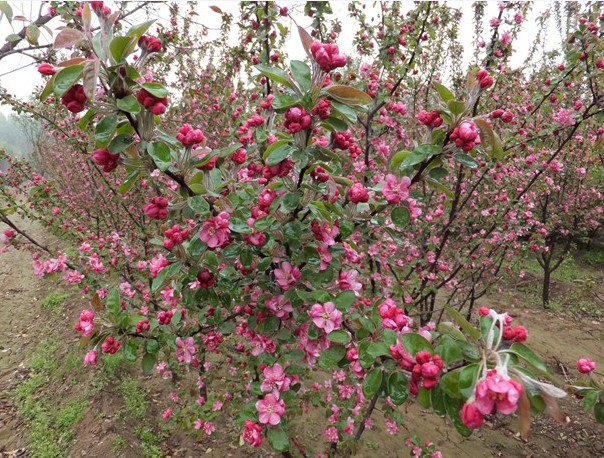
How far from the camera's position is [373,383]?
116 centimetres

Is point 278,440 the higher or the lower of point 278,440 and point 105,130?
the lower

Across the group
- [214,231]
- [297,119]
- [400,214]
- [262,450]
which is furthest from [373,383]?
[262,450]

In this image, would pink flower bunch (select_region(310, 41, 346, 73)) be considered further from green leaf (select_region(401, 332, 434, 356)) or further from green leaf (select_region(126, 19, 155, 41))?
green leaf (select_region(401, 332, 434, 356))

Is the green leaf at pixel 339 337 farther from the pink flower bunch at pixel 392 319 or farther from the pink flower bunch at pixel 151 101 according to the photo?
the pink flower bunch at pixel 151 101

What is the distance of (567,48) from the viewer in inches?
117

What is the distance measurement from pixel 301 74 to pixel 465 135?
561 millimetres

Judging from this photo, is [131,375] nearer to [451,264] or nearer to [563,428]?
[451,264]

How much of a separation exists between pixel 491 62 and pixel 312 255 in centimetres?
270

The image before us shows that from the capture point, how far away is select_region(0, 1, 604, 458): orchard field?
1.11 meters

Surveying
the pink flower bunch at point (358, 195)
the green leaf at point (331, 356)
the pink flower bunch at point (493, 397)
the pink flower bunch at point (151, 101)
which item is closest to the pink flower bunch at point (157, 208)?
the pink flower bunch at point (151, 101)

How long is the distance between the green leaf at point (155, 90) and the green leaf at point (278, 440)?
1.29 meters

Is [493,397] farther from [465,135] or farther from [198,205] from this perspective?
[198,205]

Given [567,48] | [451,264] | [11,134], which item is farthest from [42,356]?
[11,134]

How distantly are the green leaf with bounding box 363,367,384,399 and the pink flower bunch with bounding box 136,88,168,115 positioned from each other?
1.04 meters
